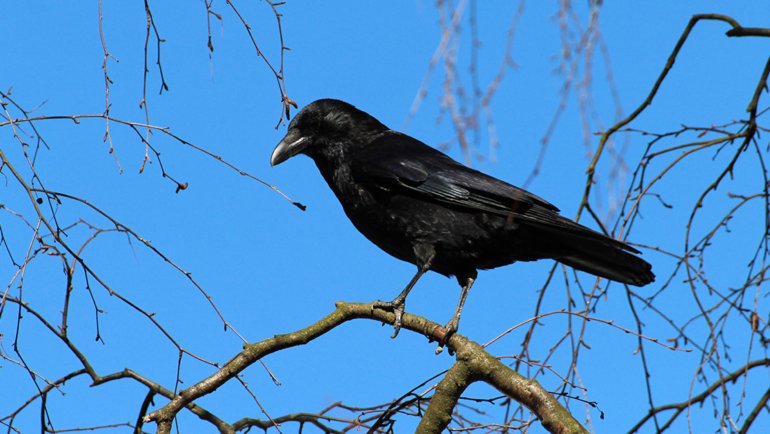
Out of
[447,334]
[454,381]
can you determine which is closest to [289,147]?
[447,334]

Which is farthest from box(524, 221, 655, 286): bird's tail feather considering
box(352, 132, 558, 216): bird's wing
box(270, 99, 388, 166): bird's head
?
box(270, 99, 388, 166): bird's head

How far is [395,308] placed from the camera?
4.27 m

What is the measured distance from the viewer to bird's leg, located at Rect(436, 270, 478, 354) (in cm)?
404

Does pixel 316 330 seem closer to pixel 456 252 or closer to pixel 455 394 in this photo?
pixel 455 394

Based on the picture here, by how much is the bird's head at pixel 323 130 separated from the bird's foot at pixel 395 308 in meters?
1.37

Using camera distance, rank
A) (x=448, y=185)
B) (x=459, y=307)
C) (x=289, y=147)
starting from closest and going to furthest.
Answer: (x=459, y=307)
(x=448, y=185)
(x=289, y=147)

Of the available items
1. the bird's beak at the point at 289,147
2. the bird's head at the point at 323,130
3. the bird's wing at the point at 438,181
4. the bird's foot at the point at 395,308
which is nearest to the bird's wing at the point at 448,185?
the bird's wing at the point at 438,181

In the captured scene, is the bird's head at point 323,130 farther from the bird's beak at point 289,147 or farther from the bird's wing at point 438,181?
the bird's wing at point 438,181

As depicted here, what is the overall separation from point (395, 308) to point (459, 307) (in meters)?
0.46

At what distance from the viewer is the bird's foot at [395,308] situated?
4145 millimetres

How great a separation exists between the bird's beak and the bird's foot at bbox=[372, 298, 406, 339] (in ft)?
4.81

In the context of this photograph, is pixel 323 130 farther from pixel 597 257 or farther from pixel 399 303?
pixel 597 257

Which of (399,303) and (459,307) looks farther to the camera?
(459,307)

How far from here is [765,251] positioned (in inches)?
137
